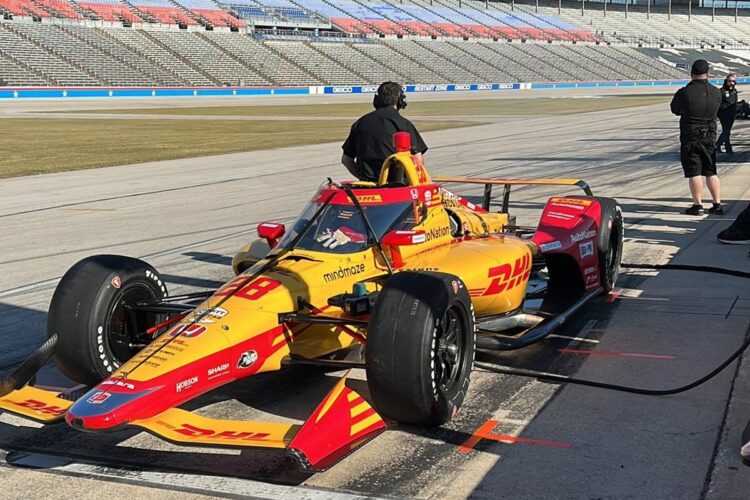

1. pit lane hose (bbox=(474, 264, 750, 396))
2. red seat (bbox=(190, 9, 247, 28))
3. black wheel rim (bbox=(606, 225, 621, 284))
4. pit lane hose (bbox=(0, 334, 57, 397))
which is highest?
red seat (bbox=(190, 9, 247, 28))

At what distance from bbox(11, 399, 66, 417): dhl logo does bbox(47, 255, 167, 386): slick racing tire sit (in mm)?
587

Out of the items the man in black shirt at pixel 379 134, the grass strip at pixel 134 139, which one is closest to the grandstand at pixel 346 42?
the grass strip at pixel 134 139

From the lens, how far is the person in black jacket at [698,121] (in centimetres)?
1171

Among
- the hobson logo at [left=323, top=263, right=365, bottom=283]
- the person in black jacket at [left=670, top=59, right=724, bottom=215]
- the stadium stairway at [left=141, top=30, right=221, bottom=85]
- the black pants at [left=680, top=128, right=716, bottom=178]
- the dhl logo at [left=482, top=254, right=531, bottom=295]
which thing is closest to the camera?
the hobson logo at [left=323, top=263, right=365, bottom=283]

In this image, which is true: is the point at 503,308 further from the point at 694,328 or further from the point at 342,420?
the point at 342,420

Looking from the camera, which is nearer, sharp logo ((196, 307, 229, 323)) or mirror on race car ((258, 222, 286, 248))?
sharp logo ((196, 307, 229, 323))

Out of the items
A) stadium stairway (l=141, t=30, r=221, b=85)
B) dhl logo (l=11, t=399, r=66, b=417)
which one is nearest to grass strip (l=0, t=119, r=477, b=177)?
dhl logo (l=11, t=399, r=66, b=417)

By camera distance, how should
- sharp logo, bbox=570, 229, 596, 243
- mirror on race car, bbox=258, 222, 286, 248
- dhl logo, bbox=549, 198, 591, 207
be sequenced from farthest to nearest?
dhl logo, bbox=549, 198, 591, 207 < sharp logo, bbox=570, 229, 596, 243 < mirror on race car, bbox=258, 222, 286, 248

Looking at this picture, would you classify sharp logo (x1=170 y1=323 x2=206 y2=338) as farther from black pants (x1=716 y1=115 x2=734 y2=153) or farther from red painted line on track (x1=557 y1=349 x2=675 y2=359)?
black pants (x1=716 y1=115 x2=734 y2=153)

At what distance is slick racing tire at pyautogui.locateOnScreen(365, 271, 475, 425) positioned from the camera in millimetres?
4746

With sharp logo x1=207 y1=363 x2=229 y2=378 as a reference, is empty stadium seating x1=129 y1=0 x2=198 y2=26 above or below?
above

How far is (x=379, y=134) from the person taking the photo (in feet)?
26.3

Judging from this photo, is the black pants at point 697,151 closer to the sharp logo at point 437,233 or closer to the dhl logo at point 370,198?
the sharp logo at point 437,233

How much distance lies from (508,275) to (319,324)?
1694 millimetres
